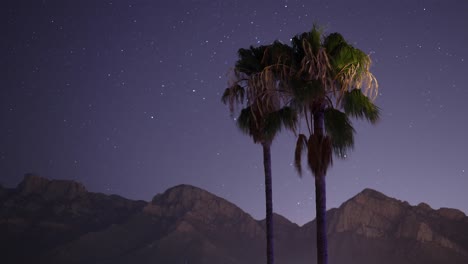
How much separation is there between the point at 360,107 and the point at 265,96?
3.19m

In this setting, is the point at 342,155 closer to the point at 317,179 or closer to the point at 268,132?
the point at 317,179

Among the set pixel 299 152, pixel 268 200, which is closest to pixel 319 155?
pixel 299 152

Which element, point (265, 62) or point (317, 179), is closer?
point (317, 179)

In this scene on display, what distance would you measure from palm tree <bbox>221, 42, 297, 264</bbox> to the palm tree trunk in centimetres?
192

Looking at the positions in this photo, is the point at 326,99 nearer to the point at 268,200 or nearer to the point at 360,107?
the point at 360,107

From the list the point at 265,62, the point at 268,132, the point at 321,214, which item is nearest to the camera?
the point at 321,214

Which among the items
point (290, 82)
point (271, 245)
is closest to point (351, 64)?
point (290, 82)

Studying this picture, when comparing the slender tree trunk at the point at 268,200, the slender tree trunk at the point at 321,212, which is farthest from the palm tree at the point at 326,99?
the slender tree trunk at the point at 268,200

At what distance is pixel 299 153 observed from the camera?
15.1 metres

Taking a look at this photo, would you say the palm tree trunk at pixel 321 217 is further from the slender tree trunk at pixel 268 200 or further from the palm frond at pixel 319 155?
the slender tree trunk at pixel 268 200

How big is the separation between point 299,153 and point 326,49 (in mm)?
2934

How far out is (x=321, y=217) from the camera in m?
14.3

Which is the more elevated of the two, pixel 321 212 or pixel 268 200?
pixel 268 200

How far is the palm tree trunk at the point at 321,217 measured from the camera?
1391 cm
